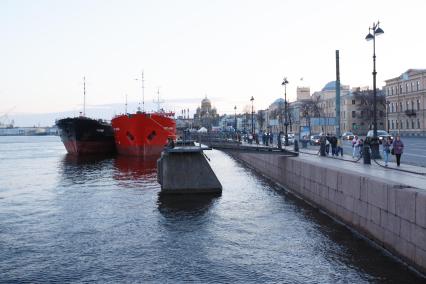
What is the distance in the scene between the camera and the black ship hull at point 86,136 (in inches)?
2891

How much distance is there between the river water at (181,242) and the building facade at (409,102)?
74.7 m

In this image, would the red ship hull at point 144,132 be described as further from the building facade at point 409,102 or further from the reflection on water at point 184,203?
the building facade at point 409,102

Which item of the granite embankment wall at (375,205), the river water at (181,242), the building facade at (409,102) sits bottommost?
the river water at (181,242)

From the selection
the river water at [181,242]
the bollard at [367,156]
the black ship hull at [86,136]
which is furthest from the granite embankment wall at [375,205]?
the black ship hull at [86,136]

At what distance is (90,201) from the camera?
2577cm

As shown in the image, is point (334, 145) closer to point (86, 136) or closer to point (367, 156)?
point (367, 156)

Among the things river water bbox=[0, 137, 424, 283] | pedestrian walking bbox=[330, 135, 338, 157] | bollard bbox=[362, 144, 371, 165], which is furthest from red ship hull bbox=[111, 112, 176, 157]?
bollard bbox=[362, 144, 371, 165]

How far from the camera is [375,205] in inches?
573

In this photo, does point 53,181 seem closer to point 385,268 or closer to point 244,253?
point 244,253

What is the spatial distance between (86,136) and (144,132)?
14705 millimetres

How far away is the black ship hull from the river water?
47.1 meters

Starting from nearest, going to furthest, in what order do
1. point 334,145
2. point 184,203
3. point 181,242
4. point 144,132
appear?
point 181,242, point 184,203, point 334,145, point 144,132

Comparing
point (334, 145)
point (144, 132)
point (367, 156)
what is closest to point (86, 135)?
point (144, 132)

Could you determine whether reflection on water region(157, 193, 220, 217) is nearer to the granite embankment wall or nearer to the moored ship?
the granite embankment wall
